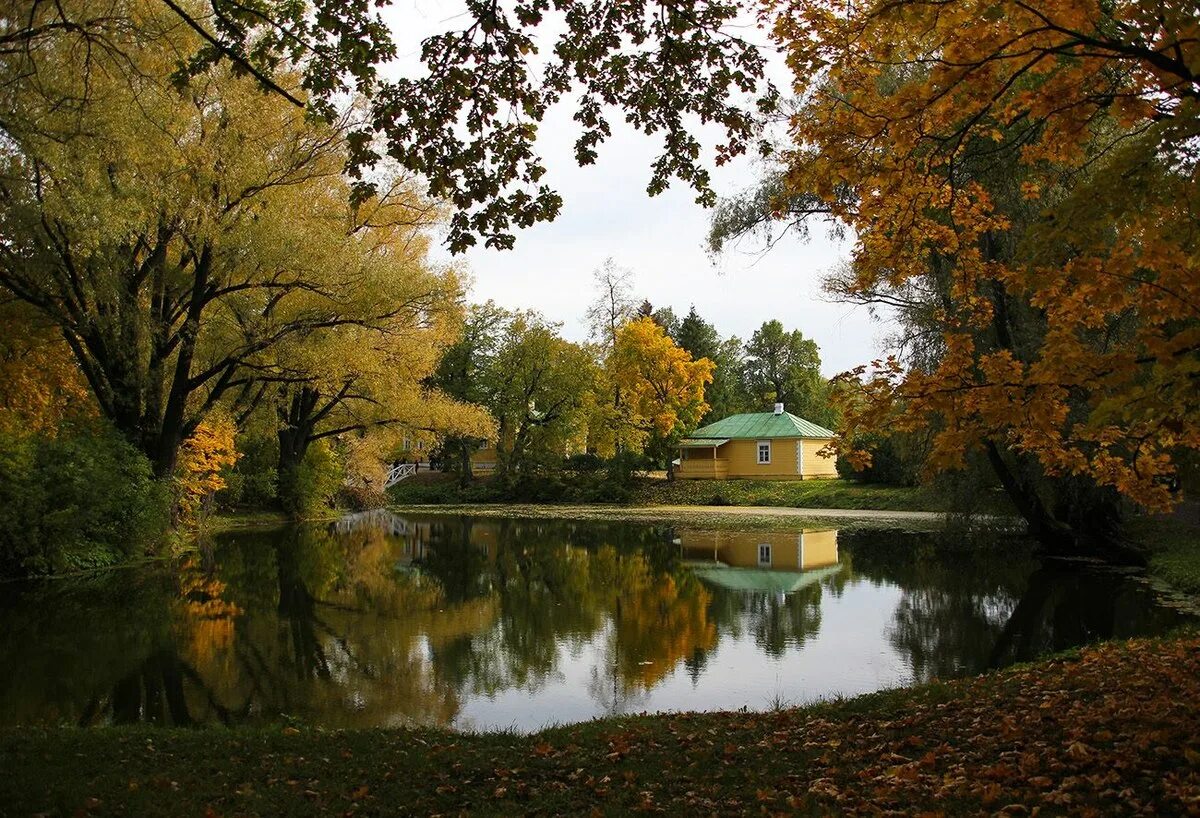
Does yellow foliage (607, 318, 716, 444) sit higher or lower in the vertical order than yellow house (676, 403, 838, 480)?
higher

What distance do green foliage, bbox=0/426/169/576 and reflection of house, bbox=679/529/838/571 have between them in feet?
41.4

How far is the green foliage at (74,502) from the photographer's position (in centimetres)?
1505

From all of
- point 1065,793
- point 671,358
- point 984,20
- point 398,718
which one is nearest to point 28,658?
point 398,718

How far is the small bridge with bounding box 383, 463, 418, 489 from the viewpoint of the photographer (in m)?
52.3

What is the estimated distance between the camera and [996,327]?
17.5 m

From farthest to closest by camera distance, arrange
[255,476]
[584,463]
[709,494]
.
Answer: [584,463]
[709,494]
[255,476]

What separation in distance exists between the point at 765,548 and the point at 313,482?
19.8m

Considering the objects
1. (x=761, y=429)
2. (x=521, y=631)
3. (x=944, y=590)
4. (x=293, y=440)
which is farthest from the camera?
(x=761, y=429)

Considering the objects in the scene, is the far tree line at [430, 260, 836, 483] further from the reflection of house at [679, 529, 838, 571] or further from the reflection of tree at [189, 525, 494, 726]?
the reflection of tree at [189, 525, 494, 726]

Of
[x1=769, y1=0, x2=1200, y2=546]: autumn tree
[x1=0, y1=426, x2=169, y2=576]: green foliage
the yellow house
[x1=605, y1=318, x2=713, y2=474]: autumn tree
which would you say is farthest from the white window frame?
[x1=769, y1=0, x2=1200, y2=546]: autumn tree

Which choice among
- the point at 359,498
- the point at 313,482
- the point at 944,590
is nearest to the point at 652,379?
the point at 359,498

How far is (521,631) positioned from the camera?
491 inches

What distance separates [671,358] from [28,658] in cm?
3611

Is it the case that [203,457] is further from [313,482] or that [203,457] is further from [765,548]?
[765,548]
